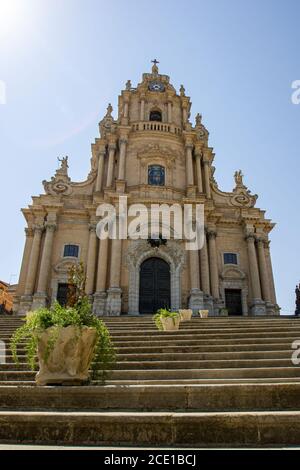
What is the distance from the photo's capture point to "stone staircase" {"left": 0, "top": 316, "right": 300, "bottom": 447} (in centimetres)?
390

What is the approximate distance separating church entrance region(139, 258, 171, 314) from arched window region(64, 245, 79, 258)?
442cm

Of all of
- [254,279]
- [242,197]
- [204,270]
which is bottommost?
[254,279]

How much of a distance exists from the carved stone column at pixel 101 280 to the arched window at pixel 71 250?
1.82 metres

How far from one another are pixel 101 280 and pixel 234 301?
8.77m

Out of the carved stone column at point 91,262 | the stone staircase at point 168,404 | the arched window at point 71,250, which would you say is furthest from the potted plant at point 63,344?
the arched window at point 71,250

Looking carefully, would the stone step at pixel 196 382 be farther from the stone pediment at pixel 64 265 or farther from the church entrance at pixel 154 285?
the stone pediment at pixel 64 265

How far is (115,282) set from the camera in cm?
2095

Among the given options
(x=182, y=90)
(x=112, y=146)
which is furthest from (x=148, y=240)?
(x=182, y=90)

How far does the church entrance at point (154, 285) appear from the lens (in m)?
21.5

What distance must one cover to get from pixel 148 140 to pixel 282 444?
25.0 m

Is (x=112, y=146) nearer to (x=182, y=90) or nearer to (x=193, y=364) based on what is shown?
(x=182, y=90)

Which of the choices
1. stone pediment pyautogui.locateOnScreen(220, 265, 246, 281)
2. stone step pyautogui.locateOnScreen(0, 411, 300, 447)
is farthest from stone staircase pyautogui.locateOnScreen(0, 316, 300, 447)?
stone pediment pyautogui.locateOnScreen(220, 265, 246, 281)

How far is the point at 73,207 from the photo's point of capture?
80.4 feet

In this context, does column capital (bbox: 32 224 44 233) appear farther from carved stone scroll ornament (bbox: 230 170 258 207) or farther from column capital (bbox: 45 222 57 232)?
carved stone scroll ornament (bbox: 230 170 258 207)
